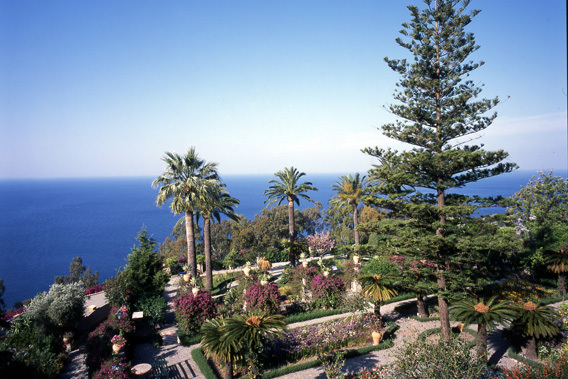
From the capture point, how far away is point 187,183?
19250mm

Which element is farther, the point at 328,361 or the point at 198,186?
the point at 198,186

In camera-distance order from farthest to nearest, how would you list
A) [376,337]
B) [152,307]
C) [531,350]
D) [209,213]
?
[209,213]
[152,307]
[376,337]
[531,350]

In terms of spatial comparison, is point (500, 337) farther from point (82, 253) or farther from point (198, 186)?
point (82, 253)

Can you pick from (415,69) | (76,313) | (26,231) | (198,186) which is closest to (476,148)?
(415,69)

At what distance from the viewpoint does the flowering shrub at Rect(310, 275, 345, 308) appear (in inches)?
607

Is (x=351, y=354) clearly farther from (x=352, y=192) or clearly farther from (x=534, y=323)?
(x=352, y=192)

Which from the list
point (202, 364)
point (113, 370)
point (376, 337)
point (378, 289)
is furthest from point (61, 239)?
point (376, 337)

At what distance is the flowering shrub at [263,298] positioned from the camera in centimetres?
1351

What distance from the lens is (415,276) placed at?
13289 mm

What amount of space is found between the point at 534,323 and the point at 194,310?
1199 centimetres

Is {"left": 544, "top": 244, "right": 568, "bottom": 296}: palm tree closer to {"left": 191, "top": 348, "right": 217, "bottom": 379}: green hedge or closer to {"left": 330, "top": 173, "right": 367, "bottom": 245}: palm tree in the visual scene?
{"left": 330, "top": 173, "right": 367, "bottom": 245}: palm tree

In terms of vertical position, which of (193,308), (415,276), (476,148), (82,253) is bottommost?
(82,253)

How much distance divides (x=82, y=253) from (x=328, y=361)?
101305 millimetres

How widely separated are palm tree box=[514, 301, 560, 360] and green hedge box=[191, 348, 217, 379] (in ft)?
33.2
